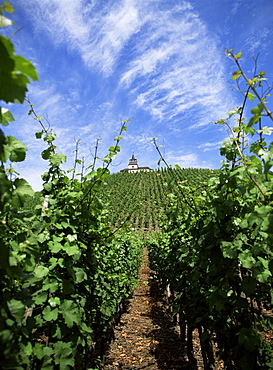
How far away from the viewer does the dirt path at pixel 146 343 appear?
4.71 m

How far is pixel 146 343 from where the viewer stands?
5656 mm

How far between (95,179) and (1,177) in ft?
4.15

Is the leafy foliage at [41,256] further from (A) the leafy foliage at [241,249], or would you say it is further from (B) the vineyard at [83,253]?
(A) the leafy foliage at [241,249]

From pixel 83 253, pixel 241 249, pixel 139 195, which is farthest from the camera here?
pixel 139 195

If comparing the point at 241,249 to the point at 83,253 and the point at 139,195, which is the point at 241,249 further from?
the point at 139,195

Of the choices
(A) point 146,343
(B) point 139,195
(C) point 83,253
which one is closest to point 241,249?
(C) point 83,253

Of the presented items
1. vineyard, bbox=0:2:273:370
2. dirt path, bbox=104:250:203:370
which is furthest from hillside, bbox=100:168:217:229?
vineyard, bbox=0:2:273:370

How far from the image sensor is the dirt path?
15.5 feet

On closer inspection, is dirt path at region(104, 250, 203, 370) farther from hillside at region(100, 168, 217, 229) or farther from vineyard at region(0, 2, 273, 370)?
hillside at region(100, 168, 217, 229)

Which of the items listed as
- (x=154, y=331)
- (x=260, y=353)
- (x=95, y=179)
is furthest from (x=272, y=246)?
(x=154, y=331)

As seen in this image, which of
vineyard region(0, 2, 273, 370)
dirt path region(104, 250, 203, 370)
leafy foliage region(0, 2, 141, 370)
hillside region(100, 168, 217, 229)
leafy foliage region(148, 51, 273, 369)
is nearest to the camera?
leafy foliage region(0, 2, 141, 370)

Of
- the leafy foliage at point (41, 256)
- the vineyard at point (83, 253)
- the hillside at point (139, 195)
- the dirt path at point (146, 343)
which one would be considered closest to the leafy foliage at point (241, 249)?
the vineyard at point (83, 253)

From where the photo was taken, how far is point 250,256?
73.9 inches

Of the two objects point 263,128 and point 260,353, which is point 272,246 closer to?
point 260,353
